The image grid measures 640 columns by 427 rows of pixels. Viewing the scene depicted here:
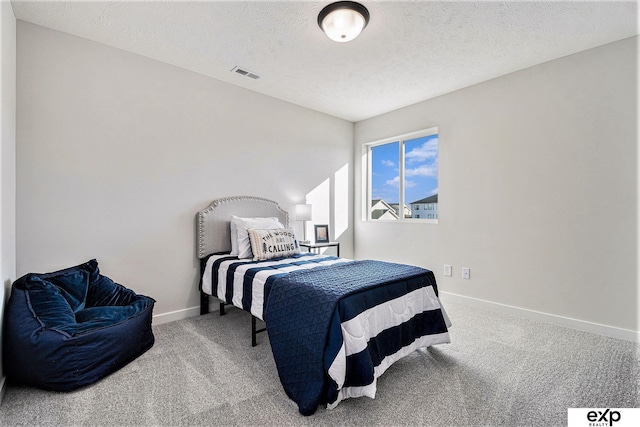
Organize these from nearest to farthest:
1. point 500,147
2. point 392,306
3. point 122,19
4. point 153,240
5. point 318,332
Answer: point 318,332, point 392,306, point 122,19, point 153,240, point 500,147

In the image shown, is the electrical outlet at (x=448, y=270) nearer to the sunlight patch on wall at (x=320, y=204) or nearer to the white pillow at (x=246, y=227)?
the sunlight patch on wall at (x=320, y=204)

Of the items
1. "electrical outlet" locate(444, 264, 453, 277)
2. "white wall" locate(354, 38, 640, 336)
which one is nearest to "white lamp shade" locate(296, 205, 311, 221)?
"white wall" locate(354, 38, 640, 336)

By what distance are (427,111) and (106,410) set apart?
4090 millimetres

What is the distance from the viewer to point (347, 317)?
5.51ft

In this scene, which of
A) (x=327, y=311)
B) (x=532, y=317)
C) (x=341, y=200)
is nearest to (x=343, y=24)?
(x=327, y=311)

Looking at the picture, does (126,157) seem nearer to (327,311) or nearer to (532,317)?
(327,311)

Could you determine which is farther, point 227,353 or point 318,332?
point 227,353

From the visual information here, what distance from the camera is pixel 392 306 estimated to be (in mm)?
1965

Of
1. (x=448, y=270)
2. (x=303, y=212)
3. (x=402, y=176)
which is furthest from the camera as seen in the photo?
(x=402, y=176)

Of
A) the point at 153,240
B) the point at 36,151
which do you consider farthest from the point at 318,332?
the point at 36,151

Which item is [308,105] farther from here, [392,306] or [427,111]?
[392,306]

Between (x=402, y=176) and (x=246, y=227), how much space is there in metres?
2.36

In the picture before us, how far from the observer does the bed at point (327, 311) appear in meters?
1.62

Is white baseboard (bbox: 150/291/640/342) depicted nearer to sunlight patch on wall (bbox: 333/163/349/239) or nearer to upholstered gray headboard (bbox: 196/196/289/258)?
upholstered gray headboard (bbox: 196/196/289/258)
